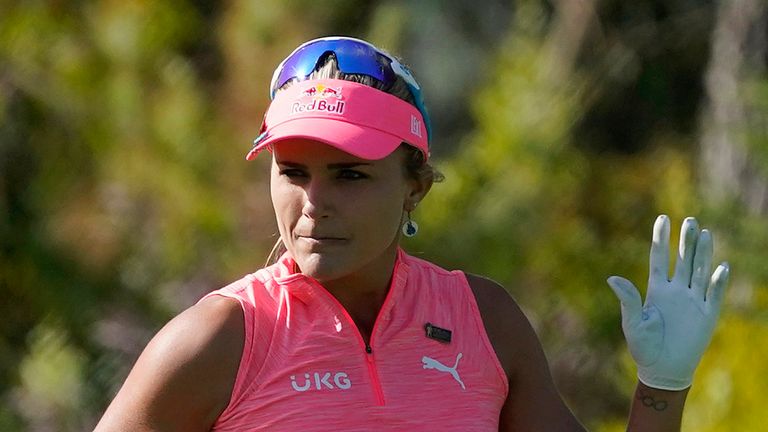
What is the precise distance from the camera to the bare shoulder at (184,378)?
251 centimetres

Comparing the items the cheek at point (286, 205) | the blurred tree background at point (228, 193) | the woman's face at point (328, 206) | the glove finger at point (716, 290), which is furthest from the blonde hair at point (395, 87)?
the blurred tree background at point (228, 193)

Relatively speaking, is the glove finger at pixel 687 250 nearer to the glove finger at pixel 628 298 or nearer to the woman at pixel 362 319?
the woman at pixel 362 319

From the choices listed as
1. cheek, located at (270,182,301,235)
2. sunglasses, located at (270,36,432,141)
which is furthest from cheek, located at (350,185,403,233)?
sunglasses, located at (270,36,432,141)

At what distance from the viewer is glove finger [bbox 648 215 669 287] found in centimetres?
280

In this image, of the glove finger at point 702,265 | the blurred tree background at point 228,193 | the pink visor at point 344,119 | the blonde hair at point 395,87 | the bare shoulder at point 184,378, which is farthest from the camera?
the blurred tree background at point 228,193

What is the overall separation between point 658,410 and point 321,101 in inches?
34.9

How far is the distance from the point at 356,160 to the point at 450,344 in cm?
40

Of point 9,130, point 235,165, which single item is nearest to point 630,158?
point 235,165

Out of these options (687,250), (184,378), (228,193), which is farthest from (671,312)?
(228,193)

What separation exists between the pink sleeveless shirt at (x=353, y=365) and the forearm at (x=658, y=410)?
0.27 metres

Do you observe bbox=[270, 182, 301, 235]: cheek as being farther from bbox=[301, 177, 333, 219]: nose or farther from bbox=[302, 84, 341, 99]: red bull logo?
bbox=[302, 84, 341, 99]: red bull logo

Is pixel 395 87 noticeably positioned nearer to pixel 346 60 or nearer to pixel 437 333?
pixel 346 60

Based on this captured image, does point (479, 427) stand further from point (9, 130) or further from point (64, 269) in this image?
point (9, 130)

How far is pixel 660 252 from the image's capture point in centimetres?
280
